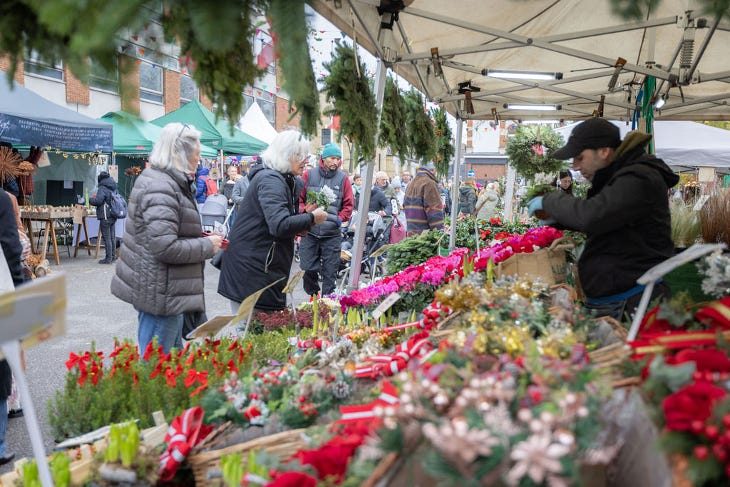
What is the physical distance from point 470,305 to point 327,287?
4.16 metres

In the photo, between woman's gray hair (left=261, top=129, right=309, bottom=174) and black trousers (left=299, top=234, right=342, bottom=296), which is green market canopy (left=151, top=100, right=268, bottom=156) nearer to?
black trousers (left=299, top=234, right=342, bottom=296)

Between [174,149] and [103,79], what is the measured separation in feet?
6.25

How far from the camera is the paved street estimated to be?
12.1 feet

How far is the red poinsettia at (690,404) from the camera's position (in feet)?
3.27

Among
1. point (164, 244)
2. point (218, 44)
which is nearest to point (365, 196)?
point (164, 244)

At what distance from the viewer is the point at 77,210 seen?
34.3ft

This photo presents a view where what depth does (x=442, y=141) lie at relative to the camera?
597 cm

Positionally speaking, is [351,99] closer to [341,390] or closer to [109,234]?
[341,390]

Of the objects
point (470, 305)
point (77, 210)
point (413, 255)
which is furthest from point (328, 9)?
point (77, 210)

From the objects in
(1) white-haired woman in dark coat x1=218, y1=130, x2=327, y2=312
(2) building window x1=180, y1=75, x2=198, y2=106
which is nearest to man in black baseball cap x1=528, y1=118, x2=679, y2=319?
(1) white-haired woman in dark coat x1=218, y1=130, x2=327, y2=312

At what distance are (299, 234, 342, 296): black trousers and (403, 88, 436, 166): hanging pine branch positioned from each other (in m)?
1.46

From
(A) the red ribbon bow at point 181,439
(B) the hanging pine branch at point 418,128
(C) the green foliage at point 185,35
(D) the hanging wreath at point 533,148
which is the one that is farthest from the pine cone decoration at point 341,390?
(D) the hanging wreath at point 533,148

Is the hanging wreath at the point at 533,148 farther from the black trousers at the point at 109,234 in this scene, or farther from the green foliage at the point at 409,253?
the black trousers at the point at 109,234

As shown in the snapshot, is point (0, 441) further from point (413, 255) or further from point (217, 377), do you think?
point (413, 255)
